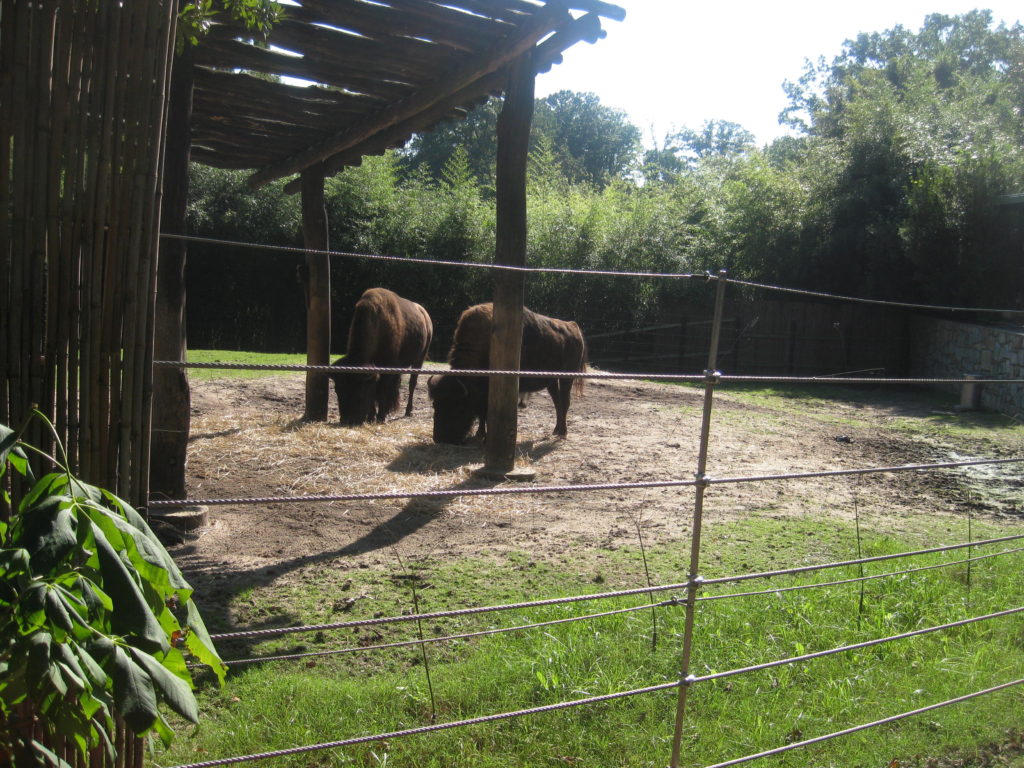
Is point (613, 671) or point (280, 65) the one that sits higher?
point (280, 65)

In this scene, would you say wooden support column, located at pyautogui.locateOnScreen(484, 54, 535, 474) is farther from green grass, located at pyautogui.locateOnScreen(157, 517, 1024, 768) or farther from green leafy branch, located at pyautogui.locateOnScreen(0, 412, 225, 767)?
green leafy branch, located at pyautogui.locateOnScreen(0, 412, 225, 767)

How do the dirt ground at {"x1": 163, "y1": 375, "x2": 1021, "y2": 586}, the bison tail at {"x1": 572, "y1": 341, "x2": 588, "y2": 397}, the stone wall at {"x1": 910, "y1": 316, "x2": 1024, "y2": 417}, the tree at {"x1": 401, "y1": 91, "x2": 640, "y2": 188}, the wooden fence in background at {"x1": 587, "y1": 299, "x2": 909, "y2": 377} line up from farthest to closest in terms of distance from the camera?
1. the tree at {"x1": 401, "y1": 91, "x2": 640, "y2": 188}
2. the wooden fence in background at {"x1": 587, "y1": 299, "x2": 909, "y2": 377}
3. the stone wall at {"x1": 910, "y1": 316, "x2": 1024, "y2": 417}
4. the bison tail at {"x1": 572, "y1": 341, "x2": 588, "y2": 397}
5. the dirt ground at {"x1": 163, "y1": 375, "x2": 1021, "y2": 586}

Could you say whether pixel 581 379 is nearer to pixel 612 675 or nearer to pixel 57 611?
pixel 612 675

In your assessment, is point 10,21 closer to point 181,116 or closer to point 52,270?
point 52,270

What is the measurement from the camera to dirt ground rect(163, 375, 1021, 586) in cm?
540

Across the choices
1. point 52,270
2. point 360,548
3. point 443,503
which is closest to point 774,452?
point 443,503

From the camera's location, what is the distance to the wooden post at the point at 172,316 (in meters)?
5.24

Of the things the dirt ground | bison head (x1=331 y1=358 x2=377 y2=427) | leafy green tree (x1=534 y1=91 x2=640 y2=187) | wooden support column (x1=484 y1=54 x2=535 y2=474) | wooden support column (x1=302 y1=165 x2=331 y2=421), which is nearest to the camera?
the dirt ground

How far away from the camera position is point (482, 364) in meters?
9.37

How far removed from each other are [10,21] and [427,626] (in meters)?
2.99

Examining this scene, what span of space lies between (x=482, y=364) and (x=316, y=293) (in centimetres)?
210

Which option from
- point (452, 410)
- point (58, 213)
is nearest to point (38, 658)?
point (58, 213)

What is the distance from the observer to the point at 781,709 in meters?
3.35

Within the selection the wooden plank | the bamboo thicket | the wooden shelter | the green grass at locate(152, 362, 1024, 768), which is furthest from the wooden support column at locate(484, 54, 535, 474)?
the bamboo thicket
